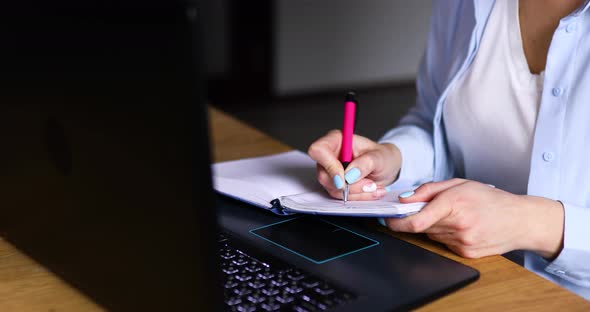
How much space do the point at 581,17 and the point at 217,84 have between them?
13.5 ft

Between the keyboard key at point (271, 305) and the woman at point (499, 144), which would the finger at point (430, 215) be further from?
the keyboard key at point (271, 305)

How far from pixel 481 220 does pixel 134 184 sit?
1.54ft

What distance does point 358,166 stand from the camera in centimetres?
95

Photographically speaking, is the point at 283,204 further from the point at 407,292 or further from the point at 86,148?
the point at 86,148

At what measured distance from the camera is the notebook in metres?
0.81

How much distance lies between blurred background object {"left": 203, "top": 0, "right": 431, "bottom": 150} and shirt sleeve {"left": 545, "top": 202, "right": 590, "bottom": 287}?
10.7 ft

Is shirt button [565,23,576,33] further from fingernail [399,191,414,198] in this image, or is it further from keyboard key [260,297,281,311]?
keyboard key [260,297,281,311]

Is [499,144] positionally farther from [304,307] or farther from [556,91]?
[304,307]

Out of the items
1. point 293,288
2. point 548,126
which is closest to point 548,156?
point 548,126

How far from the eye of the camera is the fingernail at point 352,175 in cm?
90

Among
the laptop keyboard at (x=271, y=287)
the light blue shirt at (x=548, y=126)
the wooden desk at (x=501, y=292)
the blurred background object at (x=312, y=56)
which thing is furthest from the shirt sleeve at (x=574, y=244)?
the blurred background object at (x=312, y=56)

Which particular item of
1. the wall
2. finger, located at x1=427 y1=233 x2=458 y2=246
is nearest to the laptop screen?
finger, located at x1=427 y1=233 x2=458 y2=246

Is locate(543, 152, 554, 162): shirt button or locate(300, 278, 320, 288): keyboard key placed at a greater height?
locate(543, 152, 554, 162): shirt button

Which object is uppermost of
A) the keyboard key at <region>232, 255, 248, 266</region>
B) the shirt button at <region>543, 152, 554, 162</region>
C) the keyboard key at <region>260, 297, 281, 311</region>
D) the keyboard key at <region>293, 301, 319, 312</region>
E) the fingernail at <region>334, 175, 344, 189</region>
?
the shirt button at <region>543, 152, 554, 162</region>
